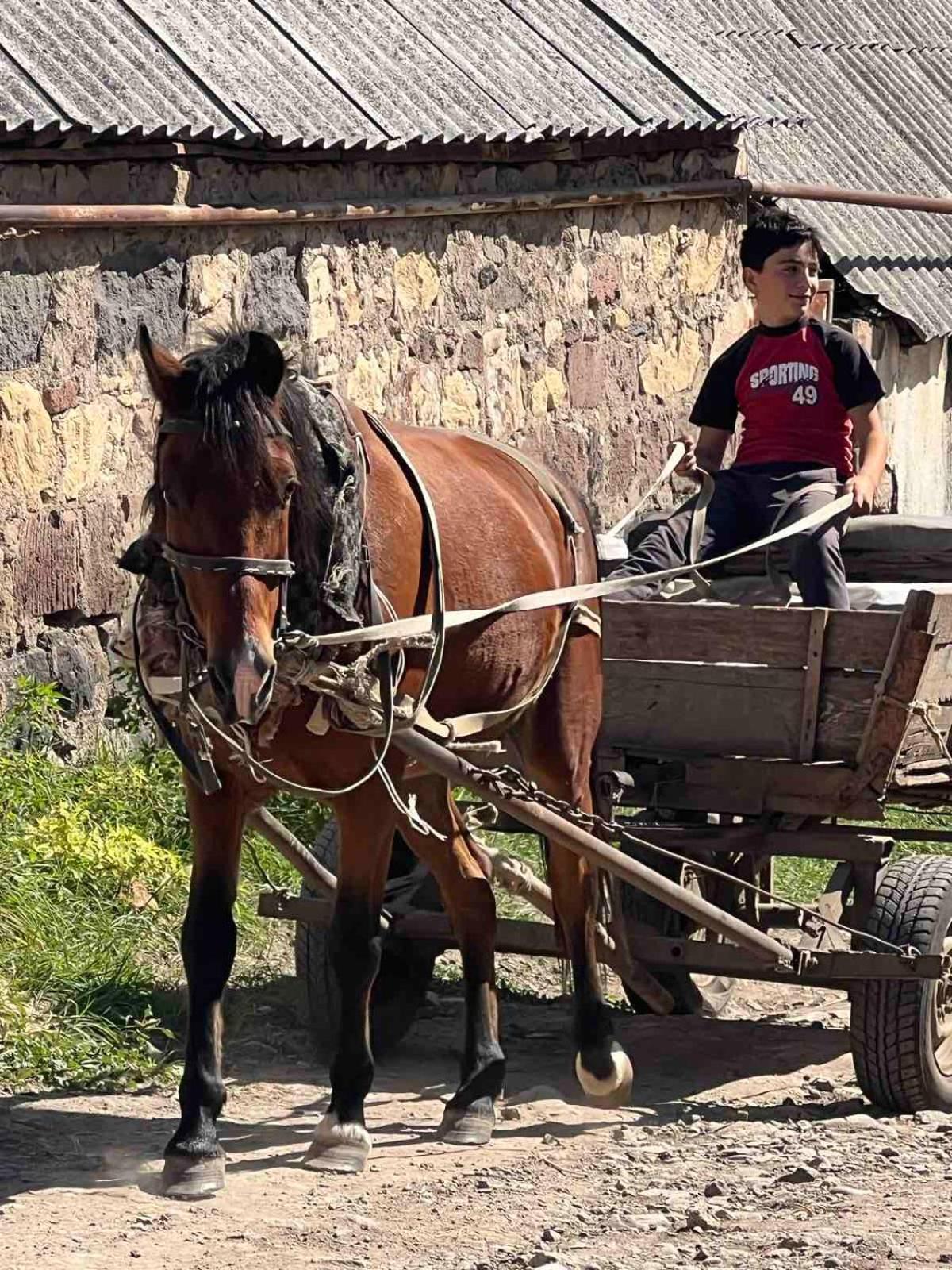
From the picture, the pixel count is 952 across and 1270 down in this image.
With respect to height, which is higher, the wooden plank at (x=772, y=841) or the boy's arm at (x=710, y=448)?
the boy's arm at (x=710, y=448)

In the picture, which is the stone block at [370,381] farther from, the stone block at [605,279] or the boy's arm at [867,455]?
the boy's arm at [867,455]

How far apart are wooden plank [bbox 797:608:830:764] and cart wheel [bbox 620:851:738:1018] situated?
0.64m

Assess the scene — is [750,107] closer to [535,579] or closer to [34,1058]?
[535,579]

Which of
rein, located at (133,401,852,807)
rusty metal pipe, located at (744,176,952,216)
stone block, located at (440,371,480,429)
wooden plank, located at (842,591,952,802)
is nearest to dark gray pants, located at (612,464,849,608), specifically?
rein, located at (133,401,852,807)

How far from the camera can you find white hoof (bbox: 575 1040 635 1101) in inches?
235

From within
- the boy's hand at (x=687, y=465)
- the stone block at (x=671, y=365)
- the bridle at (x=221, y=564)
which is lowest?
the bridle at (x=221, y=564)

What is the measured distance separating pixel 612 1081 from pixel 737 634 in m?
1.28

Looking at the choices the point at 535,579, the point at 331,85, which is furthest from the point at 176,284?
the point at 535,579

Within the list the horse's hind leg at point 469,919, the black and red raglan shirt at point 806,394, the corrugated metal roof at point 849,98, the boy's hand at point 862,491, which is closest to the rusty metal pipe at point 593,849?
the horse's hind leg at point 469,919

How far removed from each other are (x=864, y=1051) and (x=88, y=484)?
3.49 meters

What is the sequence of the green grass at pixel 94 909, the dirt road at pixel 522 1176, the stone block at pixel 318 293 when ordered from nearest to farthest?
the dirt road at pixel 522 1176 → the green grass at pixel 94 909 → the stone block at pixel 318 293

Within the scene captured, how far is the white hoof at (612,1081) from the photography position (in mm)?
5980

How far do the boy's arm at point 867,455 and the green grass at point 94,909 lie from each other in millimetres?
2358

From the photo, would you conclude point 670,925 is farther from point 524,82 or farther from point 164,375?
point 524,82
